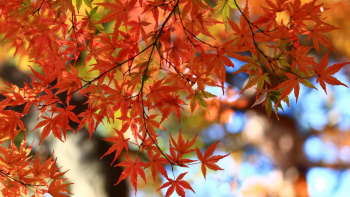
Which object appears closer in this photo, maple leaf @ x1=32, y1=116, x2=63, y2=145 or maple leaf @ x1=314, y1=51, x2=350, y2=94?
maple leaf @ x1=314, y1=51, x2=350, y2=94

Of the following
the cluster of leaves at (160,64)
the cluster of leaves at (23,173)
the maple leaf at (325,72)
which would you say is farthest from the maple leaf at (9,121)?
the maple leaf at (325,72)

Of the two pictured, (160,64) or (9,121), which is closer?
(160,64)

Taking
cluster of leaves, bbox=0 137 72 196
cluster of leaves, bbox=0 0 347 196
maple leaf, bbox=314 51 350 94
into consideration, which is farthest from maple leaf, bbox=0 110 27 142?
maple leaf, bbox=314 51 350 94

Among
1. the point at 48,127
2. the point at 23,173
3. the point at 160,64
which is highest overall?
the point at 160,64

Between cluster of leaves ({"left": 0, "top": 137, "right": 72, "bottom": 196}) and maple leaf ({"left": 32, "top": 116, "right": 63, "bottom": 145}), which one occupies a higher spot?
maple leaf ({"left": 32, "top": 116, "right": 63, "bottom": 145})

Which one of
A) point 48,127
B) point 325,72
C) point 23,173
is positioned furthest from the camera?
point 23,173

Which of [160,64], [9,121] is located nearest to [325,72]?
[160,64]

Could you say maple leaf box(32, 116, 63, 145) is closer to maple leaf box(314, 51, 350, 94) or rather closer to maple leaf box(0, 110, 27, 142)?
maple leaf box(0, 110, 27, 142)

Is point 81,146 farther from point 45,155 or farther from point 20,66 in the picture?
point 20,66

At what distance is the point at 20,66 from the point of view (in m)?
2.05

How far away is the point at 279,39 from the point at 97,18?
0.57m

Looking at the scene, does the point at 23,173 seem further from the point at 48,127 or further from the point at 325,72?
the point at 325,72

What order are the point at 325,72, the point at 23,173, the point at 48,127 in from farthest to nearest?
the point at 23,173 → the point at 48,127 → the point at 325,72

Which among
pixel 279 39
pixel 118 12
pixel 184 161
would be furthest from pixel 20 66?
pixel 279 39
